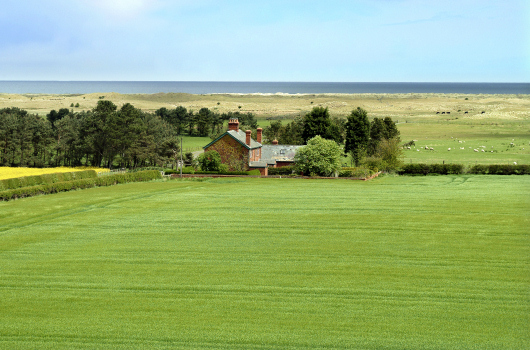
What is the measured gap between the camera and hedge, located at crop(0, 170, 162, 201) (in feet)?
142

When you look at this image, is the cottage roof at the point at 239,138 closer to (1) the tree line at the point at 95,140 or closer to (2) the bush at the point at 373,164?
(2) the bush at the point at 373,164

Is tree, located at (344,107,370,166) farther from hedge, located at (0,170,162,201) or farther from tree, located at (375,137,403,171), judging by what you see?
hedge, located at (0,170,162,201)

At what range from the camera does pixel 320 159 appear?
6425 cm

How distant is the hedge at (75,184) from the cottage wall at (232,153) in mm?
9777

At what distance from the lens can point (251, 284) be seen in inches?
771

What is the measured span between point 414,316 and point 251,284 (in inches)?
245

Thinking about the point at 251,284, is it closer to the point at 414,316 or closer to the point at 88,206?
the point at 414,316

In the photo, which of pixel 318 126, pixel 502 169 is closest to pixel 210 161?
pixel 318 126

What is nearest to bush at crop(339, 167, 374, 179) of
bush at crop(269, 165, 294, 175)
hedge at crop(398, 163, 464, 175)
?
hedge at crop(398, 163, 464, 175)

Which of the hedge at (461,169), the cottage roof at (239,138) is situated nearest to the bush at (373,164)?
the hedge at (461,169)

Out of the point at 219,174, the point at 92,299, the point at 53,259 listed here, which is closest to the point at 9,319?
the point at 92,299

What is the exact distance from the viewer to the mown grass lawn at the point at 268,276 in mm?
15258

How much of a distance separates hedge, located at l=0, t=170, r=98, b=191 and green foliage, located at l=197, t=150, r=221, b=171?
1528cm

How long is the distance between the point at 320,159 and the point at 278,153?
36.4 ft
